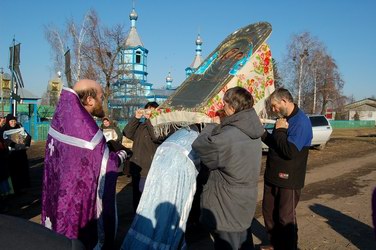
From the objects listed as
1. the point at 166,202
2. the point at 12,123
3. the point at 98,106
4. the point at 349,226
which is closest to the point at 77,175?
the point at 98,106

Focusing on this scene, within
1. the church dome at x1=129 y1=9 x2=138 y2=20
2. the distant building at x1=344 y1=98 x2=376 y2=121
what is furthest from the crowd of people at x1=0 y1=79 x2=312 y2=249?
the distant building at x1=344 y1=98 x2=376 y2=121

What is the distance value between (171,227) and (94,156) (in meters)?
1.01

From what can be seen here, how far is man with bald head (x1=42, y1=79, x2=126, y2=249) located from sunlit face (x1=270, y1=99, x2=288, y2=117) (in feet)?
6.47

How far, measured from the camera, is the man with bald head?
3197 millimetres

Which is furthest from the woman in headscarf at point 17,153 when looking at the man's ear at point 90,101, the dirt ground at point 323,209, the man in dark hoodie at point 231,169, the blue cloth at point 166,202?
the man in dark hoodie at point 231,169

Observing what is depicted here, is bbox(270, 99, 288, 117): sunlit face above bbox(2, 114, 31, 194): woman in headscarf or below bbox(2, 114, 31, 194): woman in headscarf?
above

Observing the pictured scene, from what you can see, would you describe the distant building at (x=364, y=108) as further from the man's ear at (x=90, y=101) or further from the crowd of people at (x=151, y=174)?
the man's ear at (x=90, y=101)

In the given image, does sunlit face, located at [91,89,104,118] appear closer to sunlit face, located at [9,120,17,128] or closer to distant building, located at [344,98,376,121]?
sunlit face, located at [9,120,17,128]

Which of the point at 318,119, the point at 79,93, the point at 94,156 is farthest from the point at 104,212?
the point at 318,119

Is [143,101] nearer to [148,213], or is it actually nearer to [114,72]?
[114,72]

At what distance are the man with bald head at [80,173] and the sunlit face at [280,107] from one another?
6.47ft

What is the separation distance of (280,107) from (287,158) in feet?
1.92

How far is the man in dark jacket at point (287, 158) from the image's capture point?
4.22 meters

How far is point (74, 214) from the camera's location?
3.21 m
